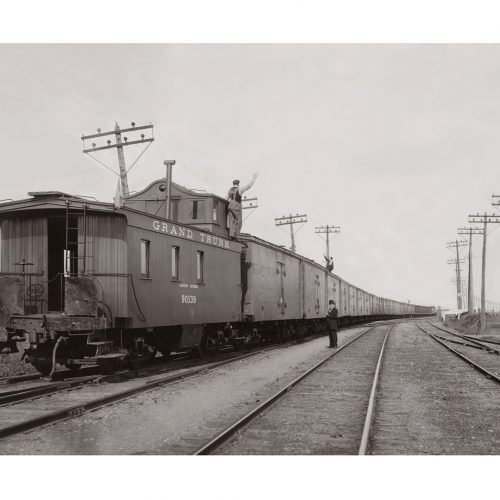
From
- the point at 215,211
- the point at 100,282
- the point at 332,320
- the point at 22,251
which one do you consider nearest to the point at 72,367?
the point at 100,282

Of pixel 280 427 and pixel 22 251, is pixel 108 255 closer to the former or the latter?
pixel 22 251

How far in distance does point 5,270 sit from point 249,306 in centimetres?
746

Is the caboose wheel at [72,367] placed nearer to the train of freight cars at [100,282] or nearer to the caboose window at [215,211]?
the train of freight cars at [100,282]

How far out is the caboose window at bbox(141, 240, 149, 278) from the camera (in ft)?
38.1

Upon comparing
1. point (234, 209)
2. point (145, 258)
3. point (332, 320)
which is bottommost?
point (332, 320)

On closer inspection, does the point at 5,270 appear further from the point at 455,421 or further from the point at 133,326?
the point at 455,421

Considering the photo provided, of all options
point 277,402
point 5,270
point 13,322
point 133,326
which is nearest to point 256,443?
point 277,402

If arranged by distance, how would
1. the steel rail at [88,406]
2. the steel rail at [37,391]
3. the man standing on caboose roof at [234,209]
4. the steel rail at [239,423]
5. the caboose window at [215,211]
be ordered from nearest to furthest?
the steel rail at [239,423]
the steel rail at [88,406]
the steel rail at [37,391]
the caboose window at [215,211]
the man standing on caboose roof at [234,209]

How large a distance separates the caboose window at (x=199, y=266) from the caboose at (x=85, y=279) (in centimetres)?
100

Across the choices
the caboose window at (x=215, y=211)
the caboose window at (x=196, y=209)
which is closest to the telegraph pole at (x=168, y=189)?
the caboose window at (x=196, y=209)

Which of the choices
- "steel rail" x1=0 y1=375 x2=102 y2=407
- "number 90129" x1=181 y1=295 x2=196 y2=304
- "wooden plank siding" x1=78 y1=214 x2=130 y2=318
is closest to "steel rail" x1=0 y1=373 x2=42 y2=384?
"steel rail" x1=0 y1=375 x2=102 y2=407

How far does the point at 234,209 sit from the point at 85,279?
7.05 metres

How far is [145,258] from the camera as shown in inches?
463

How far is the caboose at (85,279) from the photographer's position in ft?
34.4
